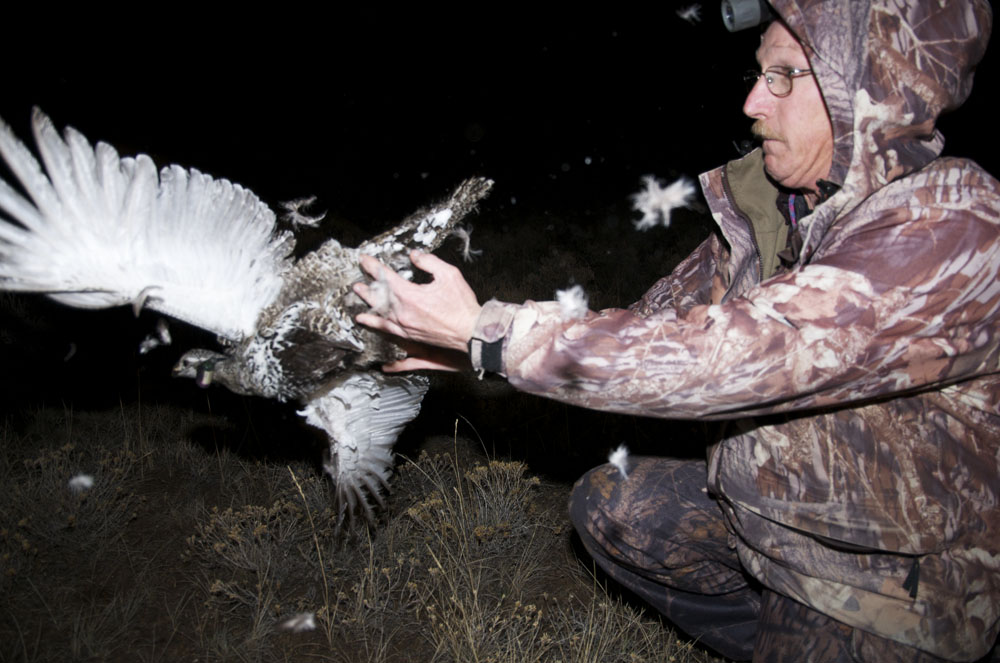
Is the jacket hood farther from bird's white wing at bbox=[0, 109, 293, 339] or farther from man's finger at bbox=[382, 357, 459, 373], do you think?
bird's white wing at bbox=[0, 109, 293, 339]

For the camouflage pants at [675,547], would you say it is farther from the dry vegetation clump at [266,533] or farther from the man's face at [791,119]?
the man's face at [791,119]

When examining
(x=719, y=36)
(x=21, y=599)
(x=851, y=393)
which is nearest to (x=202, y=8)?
(x=21, y=599)

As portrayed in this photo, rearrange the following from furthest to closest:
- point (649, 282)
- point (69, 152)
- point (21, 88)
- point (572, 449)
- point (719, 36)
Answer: point (719, 36) < point (649, 282) < point (21, 88) < point (572, 449) < point (69, 152)

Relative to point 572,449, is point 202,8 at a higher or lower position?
higher

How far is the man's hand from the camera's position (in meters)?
1.50

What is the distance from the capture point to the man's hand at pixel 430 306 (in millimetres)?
1502

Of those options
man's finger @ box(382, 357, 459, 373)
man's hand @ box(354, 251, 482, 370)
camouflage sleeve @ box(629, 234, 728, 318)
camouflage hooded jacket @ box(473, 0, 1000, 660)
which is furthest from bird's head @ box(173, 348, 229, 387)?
camouflage sleeve @ box(629, 234, 728, 318)

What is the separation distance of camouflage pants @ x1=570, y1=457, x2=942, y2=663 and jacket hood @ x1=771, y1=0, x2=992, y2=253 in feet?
4.09

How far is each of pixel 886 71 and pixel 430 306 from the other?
1222 millimetres

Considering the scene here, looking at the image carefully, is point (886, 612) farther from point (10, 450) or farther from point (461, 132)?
point (461, 132)

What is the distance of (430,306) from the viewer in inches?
59.6

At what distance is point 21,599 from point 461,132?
28.5 ft

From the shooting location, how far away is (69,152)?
1876mm

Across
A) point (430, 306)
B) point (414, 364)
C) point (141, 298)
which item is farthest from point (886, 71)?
point (141, 298)
